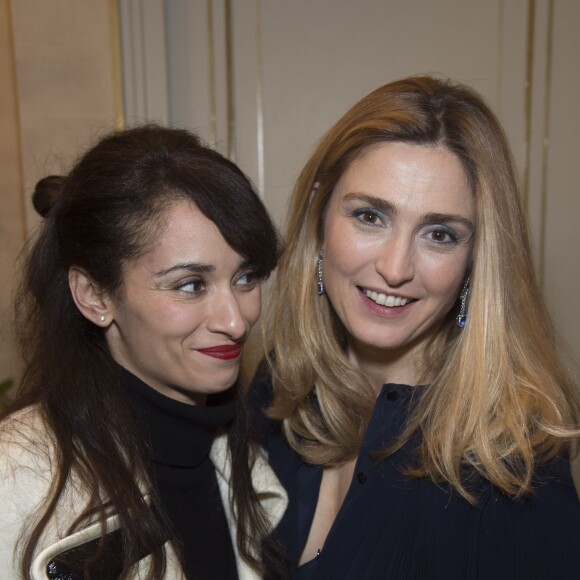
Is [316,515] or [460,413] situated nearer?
[460,413]

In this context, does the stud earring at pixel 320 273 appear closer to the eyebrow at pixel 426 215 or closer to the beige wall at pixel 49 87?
the eyebrow at pixel 426 215

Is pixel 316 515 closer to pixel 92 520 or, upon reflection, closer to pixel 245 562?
pixel 245 562

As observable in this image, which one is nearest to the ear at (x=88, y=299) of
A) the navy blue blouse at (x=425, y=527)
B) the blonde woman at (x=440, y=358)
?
the blonde woman at (x=440, y=358)

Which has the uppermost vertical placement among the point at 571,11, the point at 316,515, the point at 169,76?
the point at 571,11

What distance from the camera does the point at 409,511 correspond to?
5.10 feet

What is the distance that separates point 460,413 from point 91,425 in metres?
0.81

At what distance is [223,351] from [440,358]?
61 centimetres

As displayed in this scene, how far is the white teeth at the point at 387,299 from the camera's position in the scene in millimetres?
1609

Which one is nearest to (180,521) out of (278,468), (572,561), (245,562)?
(245,562)

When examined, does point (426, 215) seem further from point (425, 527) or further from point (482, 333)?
point (425, 527)

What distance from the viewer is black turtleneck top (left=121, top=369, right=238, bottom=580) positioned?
1.46 m

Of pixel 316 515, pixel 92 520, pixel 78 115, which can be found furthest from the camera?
pixel 78 115

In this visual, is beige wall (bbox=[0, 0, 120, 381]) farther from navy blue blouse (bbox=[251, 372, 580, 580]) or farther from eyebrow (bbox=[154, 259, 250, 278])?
navy blue blouse (bbox=[251, 372, 580, 580])

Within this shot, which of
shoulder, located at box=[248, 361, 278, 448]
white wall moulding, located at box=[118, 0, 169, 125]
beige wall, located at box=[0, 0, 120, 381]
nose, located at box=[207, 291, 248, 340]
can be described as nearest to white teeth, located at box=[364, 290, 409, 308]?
nose, located at box=[207, 291, 248, 340]
